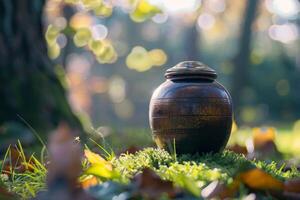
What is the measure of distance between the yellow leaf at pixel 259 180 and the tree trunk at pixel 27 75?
3.78 m

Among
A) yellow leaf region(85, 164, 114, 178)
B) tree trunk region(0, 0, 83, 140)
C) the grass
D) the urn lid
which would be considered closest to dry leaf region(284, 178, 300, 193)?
the grass

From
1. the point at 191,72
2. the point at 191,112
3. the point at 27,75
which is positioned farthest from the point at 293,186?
the point at 27,75

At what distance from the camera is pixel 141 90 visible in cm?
4184

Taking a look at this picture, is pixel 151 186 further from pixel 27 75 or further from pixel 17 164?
pixel 27 75

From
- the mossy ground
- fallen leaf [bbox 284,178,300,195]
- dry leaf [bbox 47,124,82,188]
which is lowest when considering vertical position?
the mossy ground

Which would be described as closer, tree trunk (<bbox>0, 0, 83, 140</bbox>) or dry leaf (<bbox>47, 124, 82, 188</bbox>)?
dry leaf (<bbox>47, 124, 82, 188</bbox>)

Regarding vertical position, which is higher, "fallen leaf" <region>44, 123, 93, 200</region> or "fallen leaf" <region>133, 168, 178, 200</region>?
"fallen leaf" <region>44, 123, 93, 200</region>

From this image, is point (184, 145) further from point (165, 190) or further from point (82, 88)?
point (82, 88)

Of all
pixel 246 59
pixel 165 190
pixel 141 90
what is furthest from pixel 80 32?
pixel 141 90

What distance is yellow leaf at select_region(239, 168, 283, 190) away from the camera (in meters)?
2.22

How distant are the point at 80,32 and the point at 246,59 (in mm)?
8322

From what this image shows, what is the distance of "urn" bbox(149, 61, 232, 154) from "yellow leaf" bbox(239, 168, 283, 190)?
0.88m

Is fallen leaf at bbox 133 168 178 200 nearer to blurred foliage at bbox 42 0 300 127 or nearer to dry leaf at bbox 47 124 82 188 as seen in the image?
dry leaf at bbox 47 124 82 188

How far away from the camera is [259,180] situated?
2.26m
